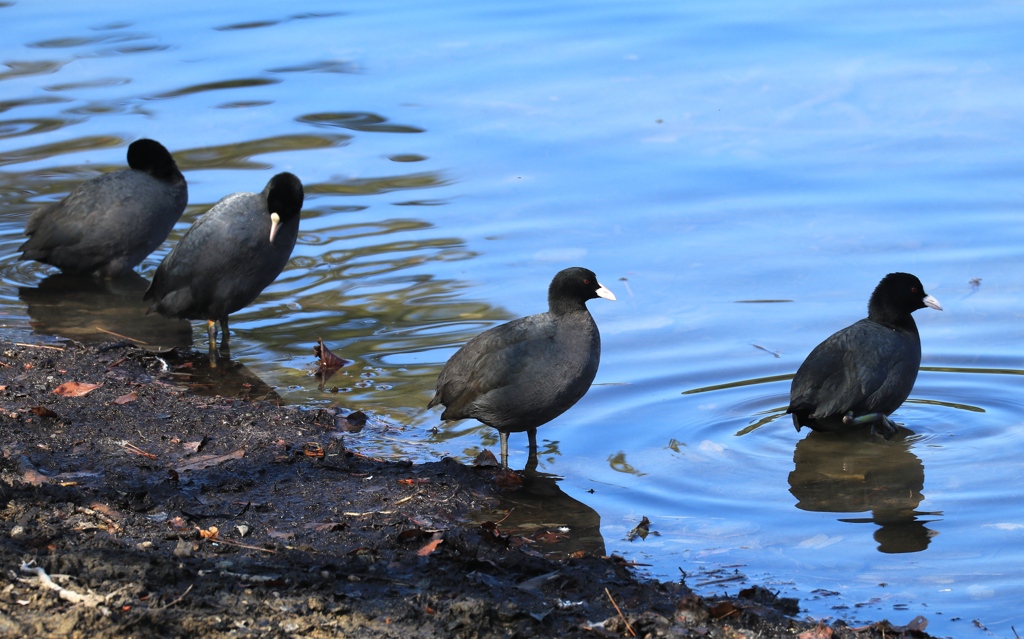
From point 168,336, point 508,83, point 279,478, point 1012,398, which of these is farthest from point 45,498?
point 508,83

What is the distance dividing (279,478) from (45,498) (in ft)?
3.53

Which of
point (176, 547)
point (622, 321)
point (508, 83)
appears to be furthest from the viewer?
point (508, 83)

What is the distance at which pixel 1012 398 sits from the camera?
7258mm

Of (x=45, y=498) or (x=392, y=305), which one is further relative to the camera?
(x=392, y=305)

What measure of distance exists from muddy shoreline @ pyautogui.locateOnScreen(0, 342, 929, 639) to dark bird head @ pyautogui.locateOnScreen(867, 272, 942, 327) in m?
2.84

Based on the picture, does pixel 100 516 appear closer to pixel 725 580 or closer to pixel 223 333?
pixel 725 580

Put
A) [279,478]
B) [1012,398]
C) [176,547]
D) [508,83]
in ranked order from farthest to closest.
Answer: [508,83], [1012,398], [279,478], [176,547]

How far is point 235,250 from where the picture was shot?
8047 millimetres

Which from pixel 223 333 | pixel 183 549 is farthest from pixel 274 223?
pixel 183 549

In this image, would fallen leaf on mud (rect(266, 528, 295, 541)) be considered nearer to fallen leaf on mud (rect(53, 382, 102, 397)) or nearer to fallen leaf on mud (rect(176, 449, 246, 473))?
fallen leaf on mud (rect(176, 449, 246, 473))

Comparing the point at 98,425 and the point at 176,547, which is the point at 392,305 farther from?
the point at 176,547

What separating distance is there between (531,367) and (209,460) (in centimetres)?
157

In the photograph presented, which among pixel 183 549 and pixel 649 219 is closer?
pixel 183 549

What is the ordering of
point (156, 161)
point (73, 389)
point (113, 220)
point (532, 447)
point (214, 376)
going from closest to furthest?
point (532, 447) < point (73, 389) < point (214, 376) < point (113, 220) < point (156, 161)
